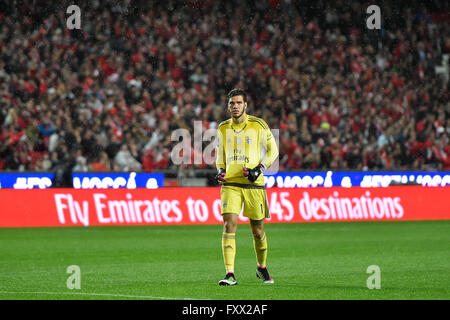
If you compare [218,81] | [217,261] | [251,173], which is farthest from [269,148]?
[218,81]

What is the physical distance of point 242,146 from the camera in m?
11.2

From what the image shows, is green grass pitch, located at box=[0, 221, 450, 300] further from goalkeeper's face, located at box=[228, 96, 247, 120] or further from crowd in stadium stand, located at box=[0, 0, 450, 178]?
crowd in stadium stand, located at box=[0, 0, 450, 178]

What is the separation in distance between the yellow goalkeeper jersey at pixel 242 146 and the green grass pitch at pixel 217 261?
1.35 m

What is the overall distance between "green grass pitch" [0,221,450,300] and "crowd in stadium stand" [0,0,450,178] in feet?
14.6

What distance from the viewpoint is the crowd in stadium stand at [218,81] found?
25484mm

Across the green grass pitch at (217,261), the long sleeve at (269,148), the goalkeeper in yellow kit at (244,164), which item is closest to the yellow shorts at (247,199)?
the goalkeeper in yellow kit at (244,164)

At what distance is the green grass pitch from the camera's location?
10383mm

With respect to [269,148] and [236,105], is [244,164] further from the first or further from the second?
[236,105]

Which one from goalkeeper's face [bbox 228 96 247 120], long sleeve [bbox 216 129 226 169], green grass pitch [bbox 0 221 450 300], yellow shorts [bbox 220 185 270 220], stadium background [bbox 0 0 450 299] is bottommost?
green grass pitch [bbox 0 221 450 300]

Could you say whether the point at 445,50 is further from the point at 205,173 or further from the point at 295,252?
the point at 295,252

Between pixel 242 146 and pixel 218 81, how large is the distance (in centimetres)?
1912

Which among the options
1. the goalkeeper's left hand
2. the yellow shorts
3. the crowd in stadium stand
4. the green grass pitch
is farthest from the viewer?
the crowd in stadium stand

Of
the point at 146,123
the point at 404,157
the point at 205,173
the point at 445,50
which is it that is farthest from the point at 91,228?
the point at 445,50

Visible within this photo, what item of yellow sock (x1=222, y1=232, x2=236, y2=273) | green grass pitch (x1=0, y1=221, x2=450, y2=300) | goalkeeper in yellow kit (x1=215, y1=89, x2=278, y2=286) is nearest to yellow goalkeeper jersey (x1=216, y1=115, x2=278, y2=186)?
goalkeeper in yellow kit (x1=215, y1=89, x2=278, y2=286)
